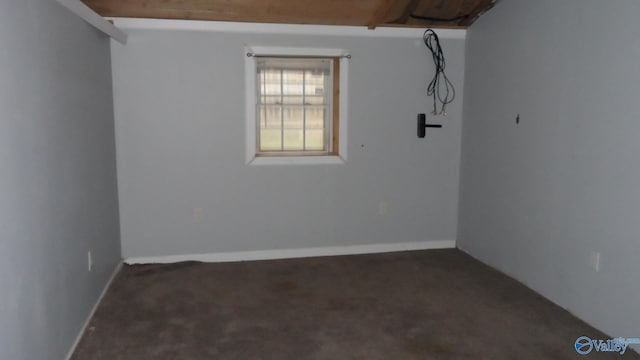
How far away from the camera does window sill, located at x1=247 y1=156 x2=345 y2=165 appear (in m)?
4.21

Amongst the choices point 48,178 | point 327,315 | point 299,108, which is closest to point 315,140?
point 299,108

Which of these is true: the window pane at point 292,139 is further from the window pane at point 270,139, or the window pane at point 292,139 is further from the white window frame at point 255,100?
the white window frame at point 255,100

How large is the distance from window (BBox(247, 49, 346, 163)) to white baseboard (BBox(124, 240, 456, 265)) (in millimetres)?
787

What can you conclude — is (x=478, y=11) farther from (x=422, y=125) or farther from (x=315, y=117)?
(x=315, y=117)

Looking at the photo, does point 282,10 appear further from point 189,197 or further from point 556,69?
point 556,69

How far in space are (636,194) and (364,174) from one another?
2.19m

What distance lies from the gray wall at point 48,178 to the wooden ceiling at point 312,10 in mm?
453

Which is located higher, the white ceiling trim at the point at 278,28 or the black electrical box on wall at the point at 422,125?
the white ceiling trim at the point at 278,28

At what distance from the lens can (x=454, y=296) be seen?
340cm

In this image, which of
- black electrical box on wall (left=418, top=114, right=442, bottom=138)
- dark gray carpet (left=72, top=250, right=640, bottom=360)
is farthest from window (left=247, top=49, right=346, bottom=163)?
dark gray carpet (left=72, top=250, right=640, bottom=360)

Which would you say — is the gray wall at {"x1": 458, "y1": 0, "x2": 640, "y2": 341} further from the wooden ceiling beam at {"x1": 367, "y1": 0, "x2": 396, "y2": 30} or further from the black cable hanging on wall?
the wooden ceiling beam at {"x1": 367, "y1": 0, "x2": 396, "y2": 30}

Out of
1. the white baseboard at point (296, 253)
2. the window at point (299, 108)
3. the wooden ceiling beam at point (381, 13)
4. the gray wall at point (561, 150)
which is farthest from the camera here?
the window at point (299, 108)

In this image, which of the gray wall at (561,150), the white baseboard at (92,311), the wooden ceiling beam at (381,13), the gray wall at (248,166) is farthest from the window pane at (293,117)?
the white baseboard at (92,311)

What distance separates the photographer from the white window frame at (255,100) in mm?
4066
